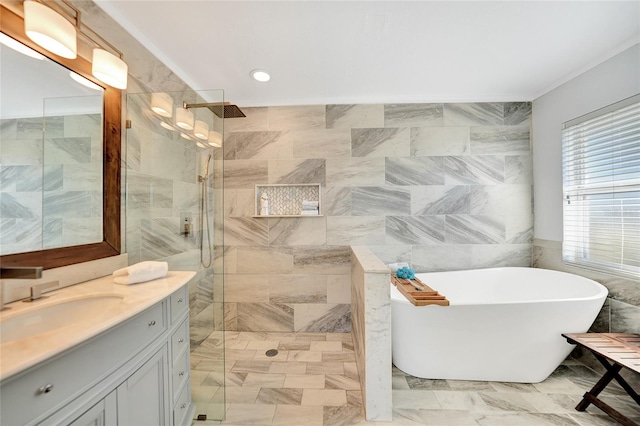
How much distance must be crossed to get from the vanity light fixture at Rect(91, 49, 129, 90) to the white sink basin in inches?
43.4

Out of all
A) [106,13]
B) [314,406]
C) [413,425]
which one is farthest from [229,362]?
[106,13]

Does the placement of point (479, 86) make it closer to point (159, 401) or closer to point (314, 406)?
point (314, 406)

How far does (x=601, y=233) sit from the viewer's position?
2.01 metres

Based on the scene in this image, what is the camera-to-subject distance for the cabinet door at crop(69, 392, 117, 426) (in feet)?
2.48

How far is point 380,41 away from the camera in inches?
69.1

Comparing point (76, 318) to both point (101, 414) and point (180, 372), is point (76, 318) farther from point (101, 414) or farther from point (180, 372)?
point (180, 372)

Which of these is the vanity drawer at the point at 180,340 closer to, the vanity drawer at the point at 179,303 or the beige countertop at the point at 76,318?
the vanity drawer at the point at 179,303

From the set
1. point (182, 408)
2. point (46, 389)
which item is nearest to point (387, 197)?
point (182, 408)

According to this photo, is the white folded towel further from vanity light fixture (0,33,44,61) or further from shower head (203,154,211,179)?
vanity light fixture (0,33,44,61)

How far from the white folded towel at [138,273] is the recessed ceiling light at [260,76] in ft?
5.55

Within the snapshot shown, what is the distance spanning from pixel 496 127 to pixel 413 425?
2759mm

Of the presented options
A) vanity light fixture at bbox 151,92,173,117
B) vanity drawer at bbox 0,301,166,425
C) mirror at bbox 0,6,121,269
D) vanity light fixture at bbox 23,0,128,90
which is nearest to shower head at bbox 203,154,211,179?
vanity light fixture at bbox 151,92,173,117

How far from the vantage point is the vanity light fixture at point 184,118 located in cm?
171

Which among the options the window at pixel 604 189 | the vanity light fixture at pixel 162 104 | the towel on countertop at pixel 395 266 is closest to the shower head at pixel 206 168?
the vanity light fixture at pixel 162 104
